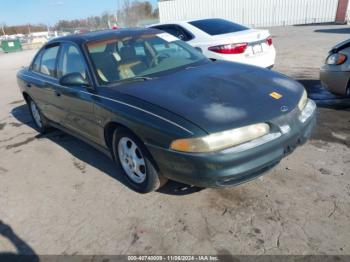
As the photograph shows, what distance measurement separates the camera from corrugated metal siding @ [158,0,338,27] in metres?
34.0

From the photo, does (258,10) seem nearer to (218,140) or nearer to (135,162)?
(135,162)

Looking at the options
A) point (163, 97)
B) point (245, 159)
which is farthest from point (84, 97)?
point (245, 159)

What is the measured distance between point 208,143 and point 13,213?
2.24 metres

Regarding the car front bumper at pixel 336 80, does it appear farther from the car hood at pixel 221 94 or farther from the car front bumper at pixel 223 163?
the car front bumper at pixel 223 163

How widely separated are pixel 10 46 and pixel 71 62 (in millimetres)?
33643

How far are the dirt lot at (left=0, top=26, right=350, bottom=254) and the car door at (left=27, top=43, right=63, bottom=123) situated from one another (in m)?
0.84

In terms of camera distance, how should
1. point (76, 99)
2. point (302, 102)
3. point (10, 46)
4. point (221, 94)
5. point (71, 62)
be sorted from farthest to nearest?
point (10, 46)
point (71, 62)
point (76, 99)
point (302, 102)
point (221, 94)

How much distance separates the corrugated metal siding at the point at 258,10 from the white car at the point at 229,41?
94.4 feet

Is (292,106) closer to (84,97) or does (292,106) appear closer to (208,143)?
(208,143)

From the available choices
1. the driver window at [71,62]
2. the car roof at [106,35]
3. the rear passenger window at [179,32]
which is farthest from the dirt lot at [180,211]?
the rear passenger window at [179,32]

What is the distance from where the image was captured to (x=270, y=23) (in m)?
37.1

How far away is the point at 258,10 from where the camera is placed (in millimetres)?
37562

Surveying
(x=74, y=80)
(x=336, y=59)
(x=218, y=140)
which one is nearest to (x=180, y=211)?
(x=218, y=140)

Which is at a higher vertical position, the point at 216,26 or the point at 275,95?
the point at 216,26
